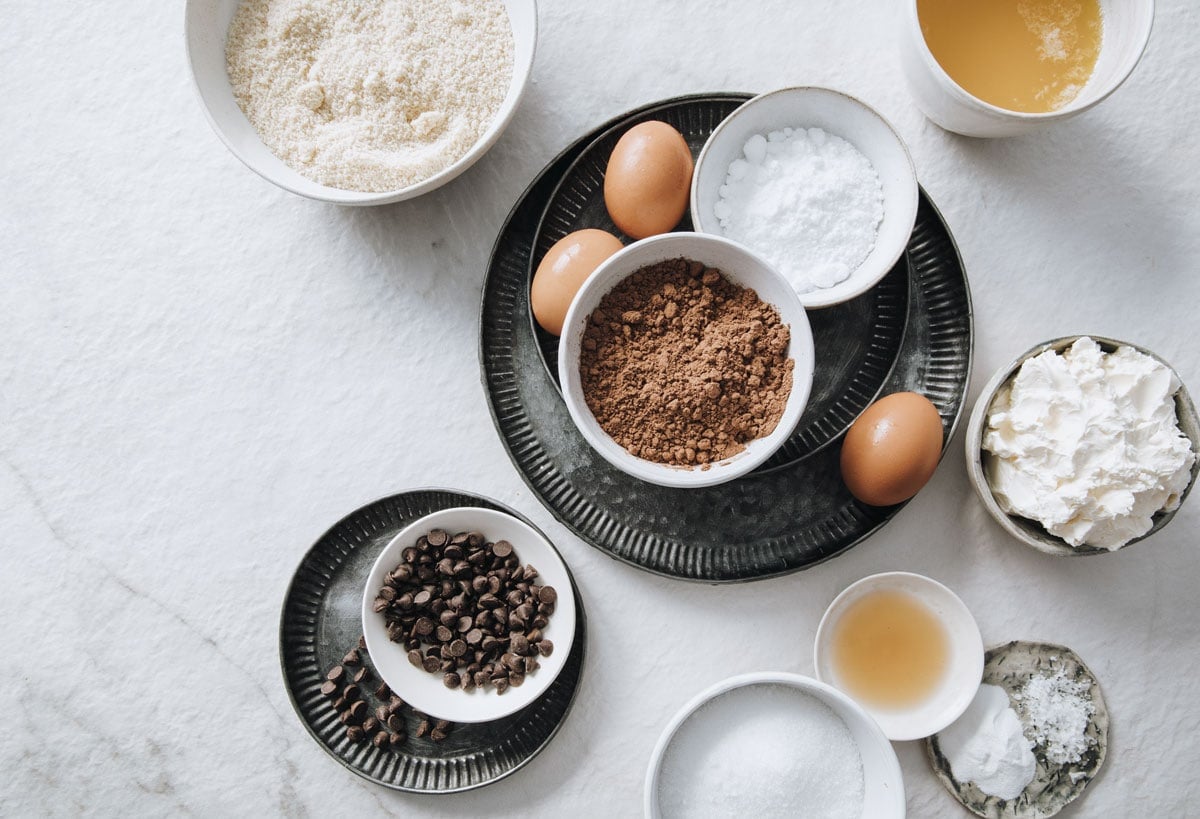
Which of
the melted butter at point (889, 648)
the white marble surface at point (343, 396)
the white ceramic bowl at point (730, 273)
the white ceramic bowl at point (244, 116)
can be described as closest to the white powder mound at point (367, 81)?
the white ceramic bowl at point (244, 116)

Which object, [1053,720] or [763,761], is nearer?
[763,761]

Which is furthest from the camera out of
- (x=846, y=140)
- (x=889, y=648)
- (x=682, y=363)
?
(x=889, y=648)

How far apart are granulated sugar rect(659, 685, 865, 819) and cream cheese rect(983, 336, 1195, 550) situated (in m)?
0.44

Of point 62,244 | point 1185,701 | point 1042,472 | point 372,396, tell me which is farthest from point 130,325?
point 1185,701

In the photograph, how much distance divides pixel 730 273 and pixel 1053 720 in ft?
2.92

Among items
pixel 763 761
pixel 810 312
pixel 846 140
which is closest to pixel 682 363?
pixel 810 312

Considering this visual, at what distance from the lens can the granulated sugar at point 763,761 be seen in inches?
44.9

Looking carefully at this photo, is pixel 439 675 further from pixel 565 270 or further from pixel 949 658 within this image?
pixel 949 658

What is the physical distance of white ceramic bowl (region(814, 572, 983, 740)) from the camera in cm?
125

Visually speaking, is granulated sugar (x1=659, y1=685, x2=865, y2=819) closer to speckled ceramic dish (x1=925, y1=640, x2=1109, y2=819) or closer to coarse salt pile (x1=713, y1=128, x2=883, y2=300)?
speckled ceramic dish (x1=925, y1=640, x2=1109, y2=819)

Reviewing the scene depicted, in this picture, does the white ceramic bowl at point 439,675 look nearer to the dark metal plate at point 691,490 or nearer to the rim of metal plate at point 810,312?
the dark metal plate at point 691,490

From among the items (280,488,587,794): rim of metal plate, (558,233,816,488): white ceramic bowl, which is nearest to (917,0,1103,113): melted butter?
(558,233,816,488): white ceramic bowl

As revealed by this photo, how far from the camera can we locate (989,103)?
3.97 feet

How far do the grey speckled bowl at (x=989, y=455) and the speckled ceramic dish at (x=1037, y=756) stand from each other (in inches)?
8.3
